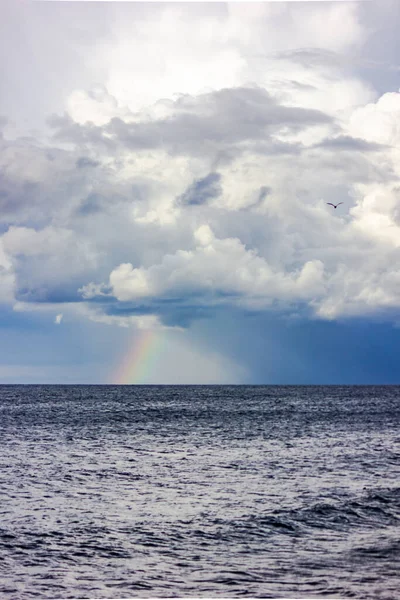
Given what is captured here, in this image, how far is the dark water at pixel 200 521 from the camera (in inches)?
872

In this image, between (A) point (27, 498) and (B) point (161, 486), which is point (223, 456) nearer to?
(B) point (161, 486)

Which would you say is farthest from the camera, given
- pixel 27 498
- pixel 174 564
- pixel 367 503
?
pixel 27 498

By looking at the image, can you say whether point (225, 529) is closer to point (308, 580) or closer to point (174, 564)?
point (174, 564)

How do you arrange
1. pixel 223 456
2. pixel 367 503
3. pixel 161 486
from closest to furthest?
pixel 367 503 < pixel 161 486 < pixel 223 456

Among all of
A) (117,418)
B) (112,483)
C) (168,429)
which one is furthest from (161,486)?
(117,418)

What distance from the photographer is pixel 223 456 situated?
53.7m

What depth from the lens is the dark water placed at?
2216 cm

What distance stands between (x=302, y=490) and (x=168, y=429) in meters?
44.1

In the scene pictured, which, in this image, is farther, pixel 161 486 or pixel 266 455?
pixel 266 455

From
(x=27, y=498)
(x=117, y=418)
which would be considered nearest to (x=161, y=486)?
(x=27, y=498)

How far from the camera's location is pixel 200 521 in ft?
99.6

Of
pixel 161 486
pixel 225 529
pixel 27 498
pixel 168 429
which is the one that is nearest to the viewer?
pixel 225 529

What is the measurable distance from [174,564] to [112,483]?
1694cm

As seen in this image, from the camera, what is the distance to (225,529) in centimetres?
2884
